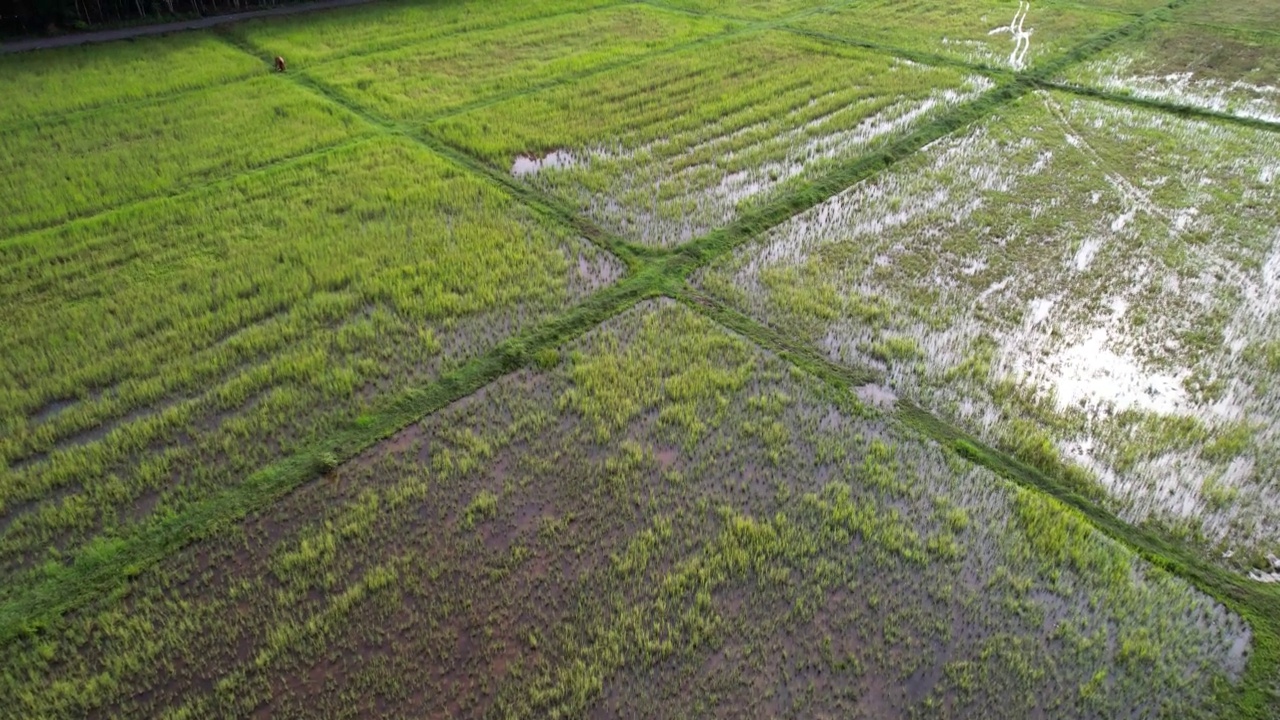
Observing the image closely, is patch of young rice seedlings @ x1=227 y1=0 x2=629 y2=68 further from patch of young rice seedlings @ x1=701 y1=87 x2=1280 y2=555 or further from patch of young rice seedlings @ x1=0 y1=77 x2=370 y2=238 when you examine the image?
patch of young rice seedlings @ x1=701 y1=87 x2=1280 y2=555

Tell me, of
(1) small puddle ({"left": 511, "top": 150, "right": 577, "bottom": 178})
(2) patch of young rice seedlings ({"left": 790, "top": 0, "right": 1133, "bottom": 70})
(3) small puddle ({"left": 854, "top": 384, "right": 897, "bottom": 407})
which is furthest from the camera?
(2) patch of young rice seedlings ({"left": 790, "top": 0, "right": 1133, "bottom": 70})

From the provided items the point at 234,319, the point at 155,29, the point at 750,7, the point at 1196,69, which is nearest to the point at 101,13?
the point at 155,29

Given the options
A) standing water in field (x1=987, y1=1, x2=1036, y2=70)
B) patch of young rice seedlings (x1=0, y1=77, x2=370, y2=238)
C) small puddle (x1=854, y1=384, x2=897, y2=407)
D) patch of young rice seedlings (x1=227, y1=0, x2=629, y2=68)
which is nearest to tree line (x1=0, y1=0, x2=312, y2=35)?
patch of young rice seedlings (x1=227, y1=0, x2=629, y2=68)

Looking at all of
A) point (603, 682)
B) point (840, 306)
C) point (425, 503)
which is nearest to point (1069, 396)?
point (840, 306)

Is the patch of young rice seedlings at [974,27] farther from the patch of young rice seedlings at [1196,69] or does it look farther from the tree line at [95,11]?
the tree line at [95,11]

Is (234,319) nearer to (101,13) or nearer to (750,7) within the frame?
(101,13)

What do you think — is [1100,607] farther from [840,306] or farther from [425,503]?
[425,503]
